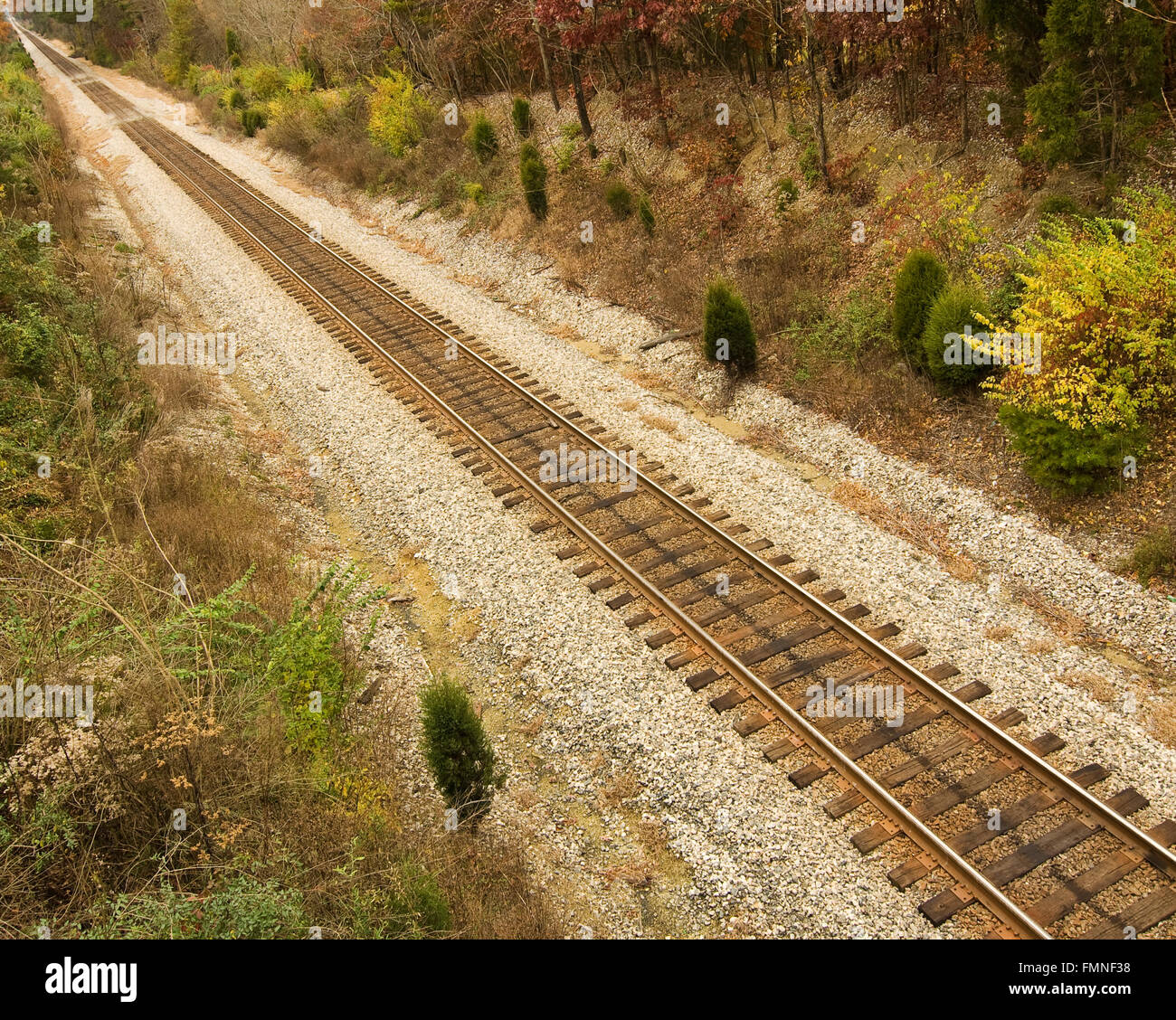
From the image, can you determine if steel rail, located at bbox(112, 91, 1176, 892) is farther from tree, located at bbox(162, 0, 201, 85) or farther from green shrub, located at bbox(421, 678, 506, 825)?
tree, located at bbox(162, 0, 201, 85)

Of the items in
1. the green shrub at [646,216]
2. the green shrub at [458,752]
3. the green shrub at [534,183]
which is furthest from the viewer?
the green shrub at [534,183]

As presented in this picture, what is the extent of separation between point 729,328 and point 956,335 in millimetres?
3480

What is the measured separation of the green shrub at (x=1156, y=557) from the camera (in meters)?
8.16

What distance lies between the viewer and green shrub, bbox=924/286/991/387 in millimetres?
10734

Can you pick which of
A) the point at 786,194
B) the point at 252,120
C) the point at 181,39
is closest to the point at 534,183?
the point at 786,194

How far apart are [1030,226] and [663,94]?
36.2 ft

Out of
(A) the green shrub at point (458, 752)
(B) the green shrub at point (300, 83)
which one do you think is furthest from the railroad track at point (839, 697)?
(B) the green shrub at point (300, 83)

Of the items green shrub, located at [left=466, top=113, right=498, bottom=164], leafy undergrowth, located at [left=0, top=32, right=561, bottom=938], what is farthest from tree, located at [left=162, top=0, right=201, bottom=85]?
leafy undergrowth, located at [left=0, top=32, right=561, bottom=938]

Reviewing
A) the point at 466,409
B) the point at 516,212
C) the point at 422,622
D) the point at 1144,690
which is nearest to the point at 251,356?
the point at 466,409

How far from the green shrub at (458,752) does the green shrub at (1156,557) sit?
6.70 m

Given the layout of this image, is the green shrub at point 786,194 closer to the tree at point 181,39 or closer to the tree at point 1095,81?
the tree at point 1095,81

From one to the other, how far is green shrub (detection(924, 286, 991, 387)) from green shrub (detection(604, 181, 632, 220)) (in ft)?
29.2

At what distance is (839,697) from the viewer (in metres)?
7.66

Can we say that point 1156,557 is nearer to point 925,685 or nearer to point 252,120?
point 925,685
